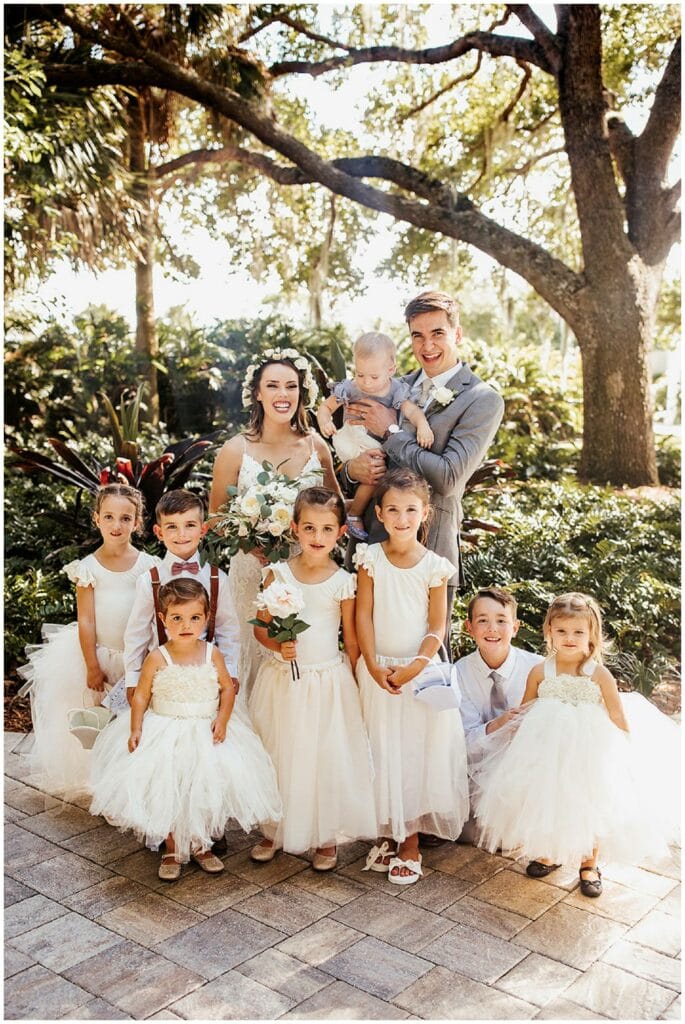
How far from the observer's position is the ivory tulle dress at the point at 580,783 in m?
3.04

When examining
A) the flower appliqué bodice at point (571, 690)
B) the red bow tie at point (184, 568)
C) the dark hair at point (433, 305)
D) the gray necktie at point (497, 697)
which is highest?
the dark hair at point (433, 305)

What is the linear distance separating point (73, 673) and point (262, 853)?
1.11 meters

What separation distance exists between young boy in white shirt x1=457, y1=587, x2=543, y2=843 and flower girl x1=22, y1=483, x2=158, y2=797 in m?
1.32

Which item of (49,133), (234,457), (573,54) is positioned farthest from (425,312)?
(573,54)

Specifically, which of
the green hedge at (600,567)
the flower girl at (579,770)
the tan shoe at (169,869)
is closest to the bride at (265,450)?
the tan shoe at (169,869)

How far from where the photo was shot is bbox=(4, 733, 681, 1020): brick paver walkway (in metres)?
2.51

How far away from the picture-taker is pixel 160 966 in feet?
8.77

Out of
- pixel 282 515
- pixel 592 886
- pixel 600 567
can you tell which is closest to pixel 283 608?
pixel 282 515

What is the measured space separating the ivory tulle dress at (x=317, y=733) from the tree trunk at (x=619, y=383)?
21.7 ft

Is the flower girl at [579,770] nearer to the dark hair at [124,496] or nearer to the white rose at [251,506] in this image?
the white rose at [251,506]

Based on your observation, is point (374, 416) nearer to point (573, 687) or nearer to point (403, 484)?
point (403, 484)

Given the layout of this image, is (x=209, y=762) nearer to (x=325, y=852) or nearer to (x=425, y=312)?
(x=325, y=852)

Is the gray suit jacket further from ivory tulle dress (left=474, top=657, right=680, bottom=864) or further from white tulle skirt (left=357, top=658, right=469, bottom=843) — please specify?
ivory tulle dress (left=474, top=657, right=680, bottom=864)

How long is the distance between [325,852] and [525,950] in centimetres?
80
